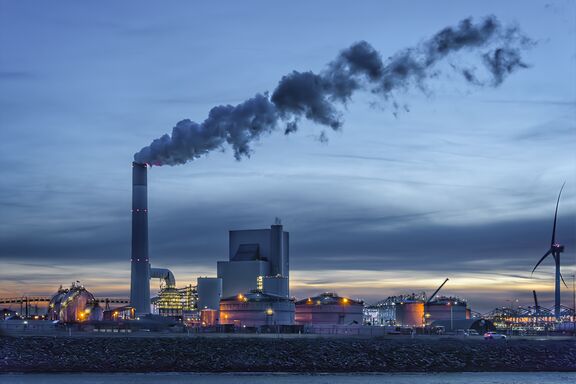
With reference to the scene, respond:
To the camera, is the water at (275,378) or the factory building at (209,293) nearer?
the water at (275,378)

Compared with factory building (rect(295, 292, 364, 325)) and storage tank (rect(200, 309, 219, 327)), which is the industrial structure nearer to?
storage tank (rect(200, 309, 219, 327))

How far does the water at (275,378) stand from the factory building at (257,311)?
66.7 metres

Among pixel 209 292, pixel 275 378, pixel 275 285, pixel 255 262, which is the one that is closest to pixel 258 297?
pixel 275 285

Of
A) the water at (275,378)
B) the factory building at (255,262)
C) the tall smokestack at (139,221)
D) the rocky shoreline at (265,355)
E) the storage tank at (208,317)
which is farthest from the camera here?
the factory building at (255,262)

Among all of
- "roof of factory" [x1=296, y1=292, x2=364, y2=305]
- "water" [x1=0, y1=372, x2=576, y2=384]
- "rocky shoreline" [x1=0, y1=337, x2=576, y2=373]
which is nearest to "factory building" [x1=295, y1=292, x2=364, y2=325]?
"roof of factory" [x1=296, y1=292, x2=364, y2=305]

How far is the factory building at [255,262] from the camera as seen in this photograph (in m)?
176

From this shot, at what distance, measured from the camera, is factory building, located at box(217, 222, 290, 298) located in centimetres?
17600

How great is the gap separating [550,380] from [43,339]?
51260 millimetres

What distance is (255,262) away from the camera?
176 metres

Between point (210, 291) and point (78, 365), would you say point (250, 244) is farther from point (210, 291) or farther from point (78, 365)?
point (78, 365)

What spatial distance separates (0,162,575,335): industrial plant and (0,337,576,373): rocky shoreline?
3086 cm

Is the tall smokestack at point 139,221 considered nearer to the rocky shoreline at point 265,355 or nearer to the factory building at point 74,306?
the factory building at point 74,306

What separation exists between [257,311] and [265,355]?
6192 centimetres

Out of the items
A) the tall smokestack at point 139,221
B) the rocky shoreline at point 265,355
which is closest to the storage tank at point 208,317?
the tall smokestack at point 139,221
